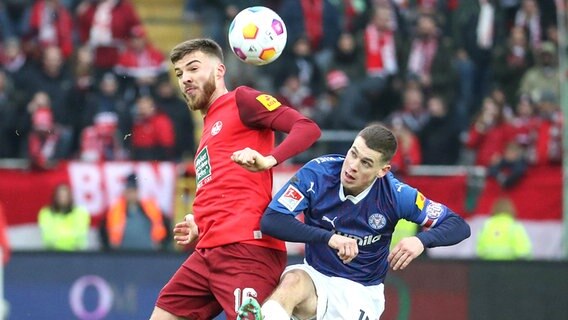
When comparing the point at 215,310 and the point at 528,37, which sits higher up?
the point at 528,37

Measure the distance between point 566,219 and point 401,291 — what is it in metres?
2.52

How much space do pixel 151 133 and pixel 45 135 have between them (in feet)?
3.92

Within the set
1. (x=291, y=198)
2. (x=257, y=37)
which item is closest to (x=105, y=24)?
(x=257, y=37)

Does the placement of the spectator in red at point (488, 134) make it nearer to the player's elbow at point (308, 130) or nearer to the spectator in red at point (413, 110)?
the spectator in red at point (413, 110)

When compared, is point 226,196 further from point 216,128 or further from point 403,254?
point 403,254

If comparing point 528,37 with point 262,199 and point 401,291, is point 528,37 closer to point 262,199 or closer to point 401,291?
point 401,291

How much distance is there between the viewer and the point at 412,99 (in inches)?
578

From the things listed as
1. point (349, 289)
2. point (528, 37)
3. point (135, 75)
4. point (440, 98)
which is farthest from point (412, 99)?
point (349, 289)

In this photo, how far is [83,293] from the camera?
1117 centimetres

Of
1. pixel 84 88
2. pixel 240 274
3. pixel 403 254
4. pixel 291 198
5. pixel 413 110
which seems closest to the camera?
pixel 403 254

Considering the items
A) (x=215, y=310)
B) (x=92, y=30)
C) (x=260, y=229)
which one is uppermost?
(x=92, y=30)

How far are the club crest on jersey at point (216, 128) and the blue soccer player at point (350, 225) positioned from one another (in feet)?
1.69

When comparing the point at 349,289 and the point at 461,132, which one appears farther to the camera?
the point at 461,132

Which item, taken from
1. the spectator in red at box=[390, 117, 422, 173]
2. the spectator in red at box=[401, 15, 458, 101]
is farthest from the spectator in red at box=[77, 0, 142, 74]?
the spectator in red at box=[390, 117, 422, 173]
